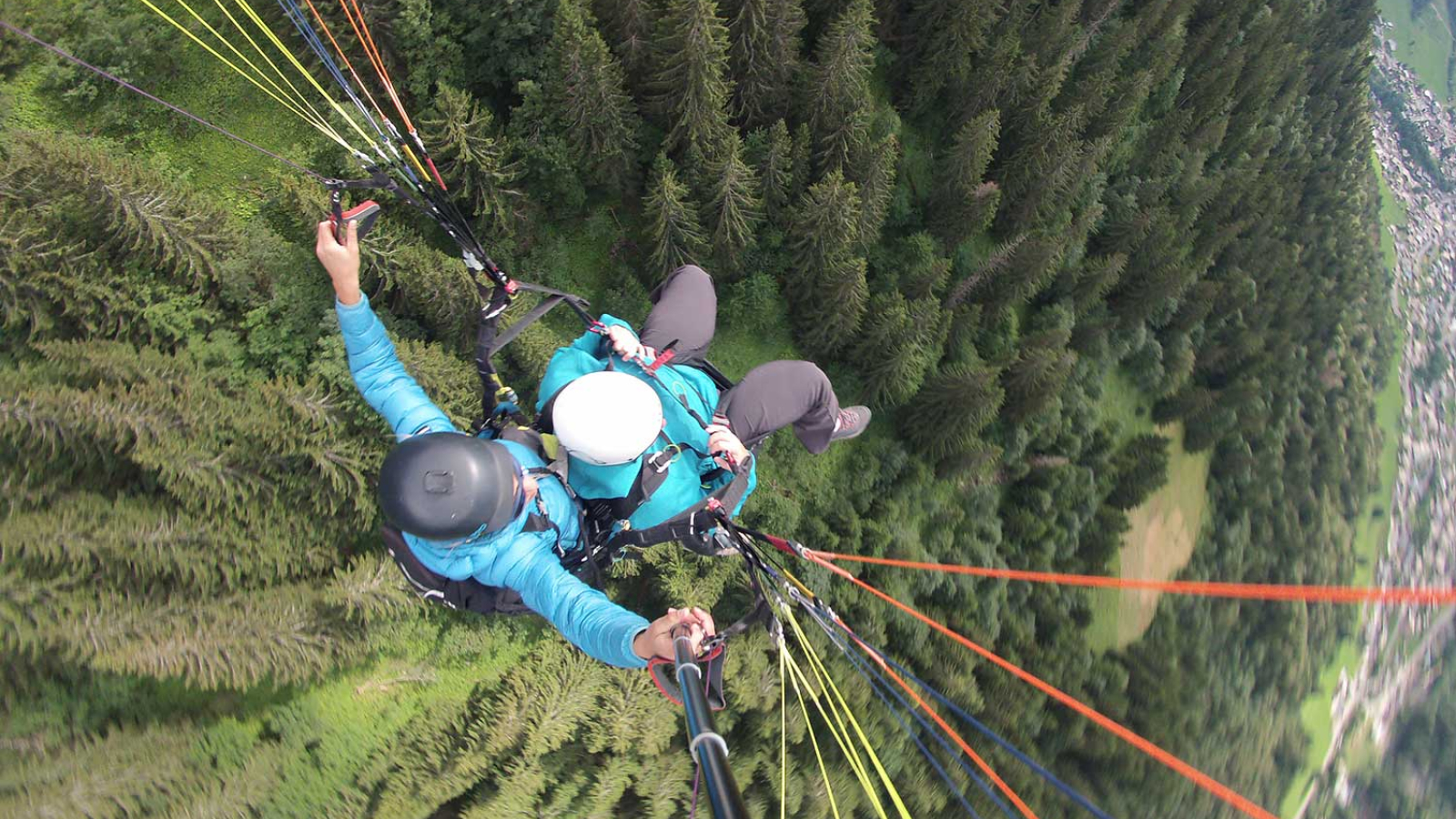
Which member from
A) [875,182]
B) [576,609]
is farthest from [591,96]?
[576,609]

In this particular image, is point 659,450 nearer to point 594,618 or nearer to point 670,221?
point 594,618

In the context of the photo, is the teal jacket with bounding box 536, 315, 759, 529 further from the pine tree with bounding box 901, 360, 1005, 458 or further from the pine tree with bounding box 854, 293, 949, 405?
the pine tree with bounding box 901, 360, 1005, 458

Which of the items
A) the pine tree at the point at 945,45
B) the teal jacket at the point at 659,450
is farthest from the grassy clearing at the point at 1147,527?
the teal jacket at the point at 659,450

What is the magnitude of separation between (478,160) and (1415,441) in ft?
194

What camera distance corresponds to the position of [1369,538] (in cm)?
3716

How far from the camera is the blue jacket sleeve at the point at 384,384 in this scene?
172 inches

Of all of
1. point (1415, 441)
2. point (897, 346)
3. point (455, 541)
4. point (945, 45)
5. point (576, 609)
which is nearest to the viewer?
point (576, 609)

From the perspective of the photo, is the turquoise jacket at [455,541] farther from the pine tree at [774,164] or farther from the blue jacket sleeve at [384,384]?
the pine tree at [774,164]

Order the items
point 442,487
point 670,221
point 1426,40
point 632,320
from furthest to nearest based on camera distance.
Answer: point 1426,40
point 632,320
point 670,221
point 442,487

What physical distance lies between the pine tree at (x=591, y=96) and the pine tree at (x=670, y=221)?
74cm

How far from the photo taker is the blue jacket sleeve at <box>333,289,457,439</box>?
14.4 ft

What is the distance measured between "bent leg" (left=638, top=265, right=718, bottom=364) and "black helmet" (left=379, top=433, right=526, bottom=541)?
114 inches

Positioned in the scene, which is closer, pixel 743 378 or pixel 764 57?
pixel 743 378

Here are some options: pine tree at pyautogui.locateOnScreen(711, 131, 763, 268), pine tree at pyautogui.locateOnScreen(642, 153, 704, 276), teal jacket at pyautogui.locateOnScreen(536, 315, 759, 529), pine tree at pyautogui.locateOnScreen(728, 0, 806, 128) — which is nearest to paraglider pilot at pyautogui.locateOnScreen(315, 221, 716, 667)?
teal jacket at pyautogui.locateOnScreen(536, 315, 759, 529)
